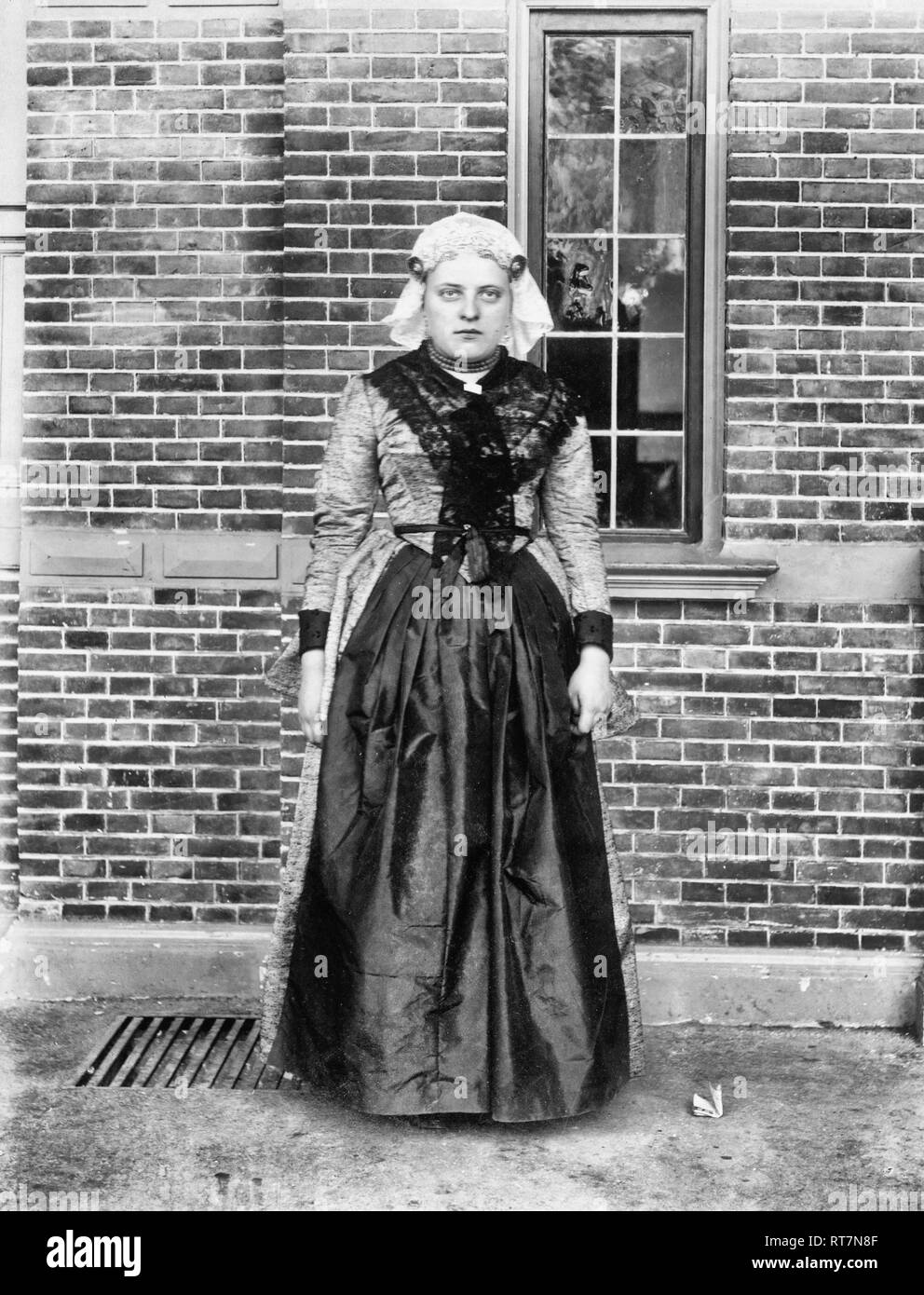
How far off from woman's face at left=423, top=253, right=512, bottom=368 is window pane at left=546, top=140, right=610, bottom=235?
1363 mm

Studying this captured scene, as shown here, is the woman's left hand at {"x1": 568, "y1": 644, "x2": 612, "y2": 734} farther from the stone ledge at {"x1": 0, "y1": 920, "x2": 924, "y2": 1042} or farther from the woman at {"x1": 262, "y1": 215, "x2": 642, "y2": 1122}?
the stone ledge at {"x1": 0, "y1": 920, "x2": 924, "y2": 1042}

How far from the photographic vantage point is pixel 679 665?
5.34 m

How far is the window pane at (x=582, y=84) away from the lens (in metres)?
5.44

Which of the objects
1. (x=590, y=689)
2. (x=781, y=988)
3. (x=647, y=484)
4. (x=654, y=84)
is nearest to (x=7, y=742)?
(x=647, y=484)

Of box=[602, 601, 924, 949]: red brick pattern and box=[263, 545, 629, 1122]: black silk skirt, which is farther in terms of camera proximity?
box=[602, 601, 924, 949]: red brick pattern

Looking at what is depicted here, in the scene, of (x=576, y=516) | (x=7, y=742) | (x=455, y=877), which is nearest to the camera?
(x=455, y=877)

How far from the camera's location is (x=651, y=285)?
18.0ft

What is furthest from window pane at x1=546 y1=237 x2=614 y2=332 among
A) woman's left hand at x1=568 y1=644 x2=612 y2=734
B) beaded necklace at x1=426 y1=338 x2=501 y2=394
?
woman's left hand at x1=568 y1=644 x2=612 y2=734

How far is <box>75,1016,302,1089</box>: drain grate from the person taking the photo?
15.5ft

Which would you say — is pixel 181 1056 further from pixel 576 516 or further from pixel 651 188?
pixel 651 188

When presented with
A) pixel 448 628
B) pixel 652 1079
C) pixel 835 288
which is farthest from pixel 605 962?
pixel 835 288

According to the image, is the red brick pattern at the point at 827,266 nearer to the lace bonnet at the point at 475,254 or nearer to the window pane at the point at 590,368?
the window pane at the point at 590,368

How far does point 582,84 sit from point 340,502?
2.06 meters

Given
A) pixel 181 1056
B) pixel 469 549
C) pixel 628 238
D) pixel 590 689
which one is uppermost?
pixel 628 238
